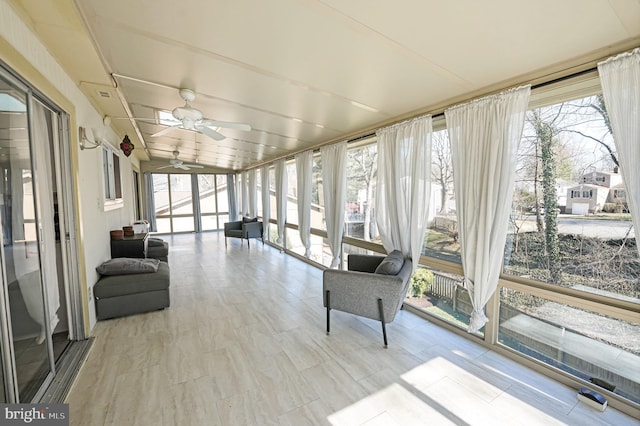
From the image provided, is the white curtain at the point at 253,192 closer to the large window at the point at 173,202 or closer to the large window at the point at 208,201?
the large window at the point at 208,201

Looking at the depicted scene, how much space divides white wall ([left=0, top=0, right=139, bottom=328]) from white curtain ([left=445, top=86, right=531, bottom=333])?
123 inches

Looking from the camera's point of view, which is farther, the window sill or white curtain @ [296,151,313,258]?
white curtain @ [296,151,313,258]

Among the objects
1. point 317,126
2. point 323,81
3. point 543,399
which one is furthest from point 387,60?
point 543,399

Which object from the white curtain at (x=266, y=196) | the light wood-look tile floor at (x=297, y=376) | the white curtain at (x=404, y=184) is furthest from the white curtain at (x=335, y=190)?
the white curtain at (x=266, y=196)

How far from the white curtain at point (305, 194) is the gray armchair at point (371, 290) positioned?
2.53 meters

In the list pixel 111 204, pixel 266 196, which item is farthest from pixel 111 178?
pixel 266 196

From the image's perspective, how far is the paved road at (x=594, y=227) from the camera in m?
1.76

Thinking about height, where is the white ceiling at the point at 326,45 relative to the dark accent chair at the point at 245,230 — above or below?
above

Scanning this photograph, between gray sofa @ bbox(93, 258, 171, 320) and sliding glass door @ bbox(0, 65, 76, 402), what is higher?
sliding glass door @ bbox(0, 65, 76, 402)

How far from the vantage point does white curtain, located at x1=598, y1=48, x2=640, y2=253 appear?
5.01 ft

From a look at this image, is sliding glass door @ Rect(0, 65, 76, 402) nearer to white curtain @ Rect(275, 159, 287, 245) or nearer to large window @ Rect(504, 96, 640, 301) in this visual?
large window @ Rect(504, 96, 640, 301)

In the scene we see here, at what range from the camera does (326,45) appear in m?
1.68

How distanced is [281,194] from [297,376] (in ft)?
14.7

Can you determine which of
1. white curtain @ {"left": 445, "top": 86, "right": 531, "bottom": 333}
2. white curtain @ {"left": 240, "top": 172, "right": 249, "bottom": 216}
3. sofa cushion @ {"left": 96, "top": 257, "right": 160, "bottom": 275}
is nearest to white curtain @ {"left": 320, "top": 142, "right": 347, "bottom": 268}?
white curtain @ {"left": 445, "top": 86, "right": 531, "bottom": 333}
